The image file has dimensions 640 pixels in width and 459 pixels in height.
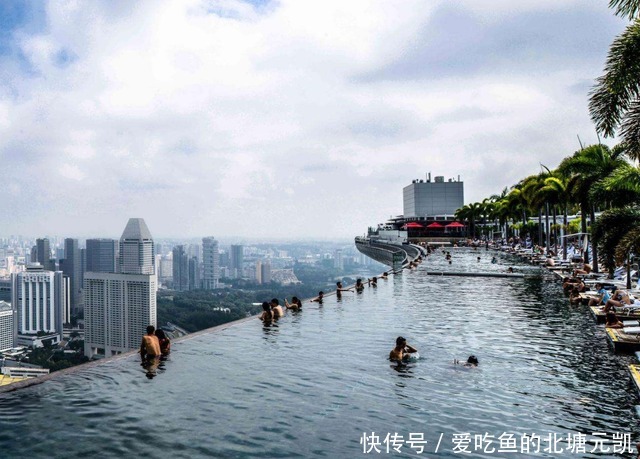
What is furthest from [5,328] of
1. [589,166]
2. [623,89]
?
[623,89]

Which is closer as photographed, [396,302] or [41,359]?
[396,302]

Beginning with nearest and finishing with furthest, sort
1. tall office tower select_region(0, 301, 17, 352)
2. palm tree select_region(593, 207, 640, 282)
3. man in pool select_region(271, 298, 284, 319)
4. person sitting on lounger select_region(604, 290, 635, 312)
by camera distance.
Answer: person sitting on lounger select_region(604, 290, 635, 312), man in pool select_region(271, 298, 284, 319), palm tree select_region(593, 207, 640, 282), tall office tower select_region(0, 301, 17, 352)

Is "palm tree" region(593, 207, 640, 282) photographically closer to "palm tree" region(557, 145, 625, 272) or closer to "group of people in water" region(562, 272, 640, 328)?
"group of people in water" region(562, 272, 640, 328)

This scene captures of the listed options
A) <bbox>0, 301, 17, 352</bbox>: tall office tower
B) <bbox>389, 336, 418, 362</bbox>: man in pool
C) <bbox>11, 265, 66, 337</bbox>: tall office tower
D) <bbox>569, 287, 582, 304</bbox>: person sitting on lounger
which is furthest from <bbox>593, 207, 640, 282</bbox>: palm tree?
<bbox>11, 265, 66, 337</bbox>: tall office tower

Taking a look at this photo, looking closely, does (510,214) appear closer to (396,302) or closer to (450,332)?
(396,302)

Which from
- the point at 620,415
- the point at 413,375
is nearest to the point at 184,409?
the point at 413,375

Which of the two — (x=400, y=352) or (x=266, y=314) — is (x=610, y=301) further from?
(x=266, y=314)

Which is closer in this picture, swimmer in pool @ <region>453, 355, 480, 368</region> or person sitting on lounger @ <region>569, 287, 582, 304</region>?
swimmer in pool @ <region>453, 355, 480, 368</region>
